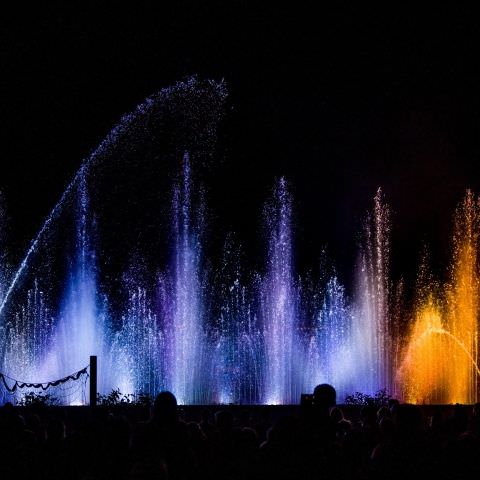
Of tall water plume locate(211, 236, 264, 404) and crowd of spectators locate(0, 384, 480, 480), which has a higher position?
tall water plume locate(211, 236, 264, 404)

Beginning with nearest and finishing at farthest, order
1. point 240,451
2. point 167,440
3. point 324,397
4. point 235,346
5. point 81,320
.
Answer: point 167,440, point 240,451, point 324,397, point 81,320, point 235,346

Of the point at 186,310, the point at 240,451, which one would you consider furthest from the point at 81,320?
the point at 240,451

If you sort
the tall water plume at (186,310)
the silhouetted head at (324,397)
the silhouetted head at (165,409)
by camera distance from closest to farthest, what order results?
the silhouetted head at (165,409) → the silhouetted head at (324,397) → the tall water plume at (186,310)

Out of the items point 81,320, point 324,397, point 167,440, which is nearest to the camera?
point 167,440

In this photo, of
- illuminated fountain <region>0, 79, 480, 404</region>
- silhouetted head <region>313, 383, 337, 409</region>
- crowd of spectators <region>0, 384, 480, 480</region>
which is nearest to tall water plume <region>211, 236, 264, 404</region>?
illuminated fountain <region>0, 79, 480, 404</region>

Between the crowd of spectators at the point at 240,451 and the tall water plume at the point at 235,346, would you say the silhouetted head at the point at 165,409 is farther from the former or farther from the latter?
the tall water plume at the point at 235,346

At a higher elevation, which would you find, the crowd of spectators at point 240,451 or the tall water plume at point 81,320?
the tall water plume at point 81,320

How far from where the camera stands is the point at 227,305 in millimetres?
35594

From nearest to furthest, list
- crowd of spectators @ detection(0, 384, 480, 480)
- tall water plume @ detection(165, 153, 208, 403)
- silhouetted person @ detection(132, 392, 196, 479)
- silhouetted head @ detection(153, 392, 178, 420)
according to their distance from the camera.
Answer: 1. crowd of spectators @ detection(0, 384, 480, 480)
2. silhouetted person @ detection(132, 392, 196, 479)
3. silhouetted head @ detection(153, 392, 178, 420)
4. tall water plume @ detection(165, 153, 208, 403)

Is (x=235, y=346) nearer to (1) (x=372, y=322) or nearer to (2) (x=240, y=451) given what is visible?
(1) (x=372, y=322)

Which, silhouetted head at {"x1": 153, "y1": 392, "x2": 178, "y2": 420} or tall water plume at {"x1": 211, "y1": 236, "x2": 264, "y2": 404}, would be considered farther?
tall water plume at {"x1": 211, "y1": 236, "x2": 264, "y2": 404}

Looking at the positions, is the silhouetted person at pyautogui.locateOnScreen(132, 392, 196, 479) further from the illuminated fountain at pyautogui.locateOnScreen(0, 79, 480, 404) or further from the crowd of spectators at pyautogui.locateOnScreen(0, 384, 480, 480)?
the illuminated fountain at pyautogui.locateOnScreen(0, 79, 480, 404)

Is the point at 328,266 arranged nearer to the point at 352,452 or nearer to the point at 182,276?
the point at 182,276

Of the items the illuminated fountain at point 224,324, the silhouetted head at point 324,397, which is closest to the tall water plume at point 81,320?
the illuminated fountain at point 224,324
